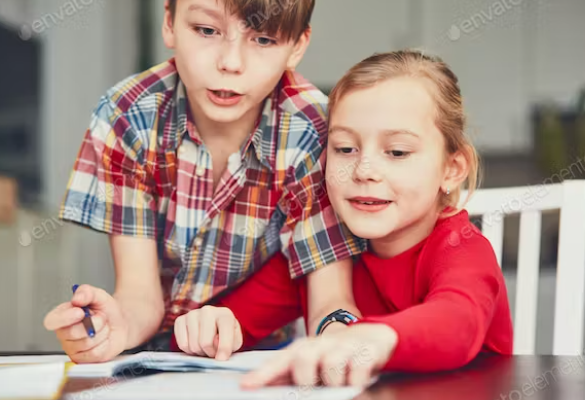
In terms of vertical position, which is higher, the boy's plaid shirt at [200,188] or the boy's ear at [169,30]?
the boy's ear at [169,30]

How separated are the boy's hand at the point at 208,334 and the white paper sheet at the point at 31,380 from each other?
0.11 metres

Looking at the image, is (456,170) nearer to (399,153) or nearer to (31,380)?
(399,153)

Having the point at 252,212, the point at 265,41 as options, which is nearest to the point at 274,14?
the point at 265,41

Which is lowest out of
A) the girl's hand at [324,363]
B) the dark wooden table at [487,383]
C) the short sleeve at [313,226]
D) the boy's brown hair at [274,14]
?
the dark wooden table at [487,383]

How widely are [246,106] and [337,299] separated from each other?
241 millimetres

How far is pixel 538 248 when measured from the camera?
0.92 m

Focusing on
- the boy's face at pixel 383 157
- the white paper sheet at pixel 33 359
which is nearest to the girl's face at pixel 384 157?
the boy's face at pixel 383 157

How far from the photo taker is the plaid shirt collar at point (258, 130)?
0.85 metres

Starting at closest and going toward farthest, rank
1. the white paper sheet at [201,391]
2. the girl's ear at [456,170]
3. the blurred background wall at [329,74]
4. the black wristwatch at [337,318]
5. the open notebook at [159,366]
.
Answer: the white paper sheet at [201,391]
the open notebook at [159,366]
the black wristwatch at [337,318]
the girl's ear at [456,170]
the blurred background wall at [329,74]

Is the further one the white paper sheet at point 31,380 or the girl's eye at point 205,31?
the girl's eye at point 205,31

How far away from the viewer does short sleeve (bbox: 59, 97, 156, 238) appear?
0.85 metres

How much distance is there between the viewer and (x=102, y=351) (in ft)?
2.09

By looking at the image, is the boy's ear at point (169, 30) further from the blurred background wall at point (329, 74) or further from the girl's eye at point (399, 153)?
the blurred background wall at point (329, 74)

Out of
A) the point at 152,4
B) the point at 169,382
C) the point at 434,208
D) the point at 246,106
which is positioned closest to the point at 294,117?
the point at 246,106
